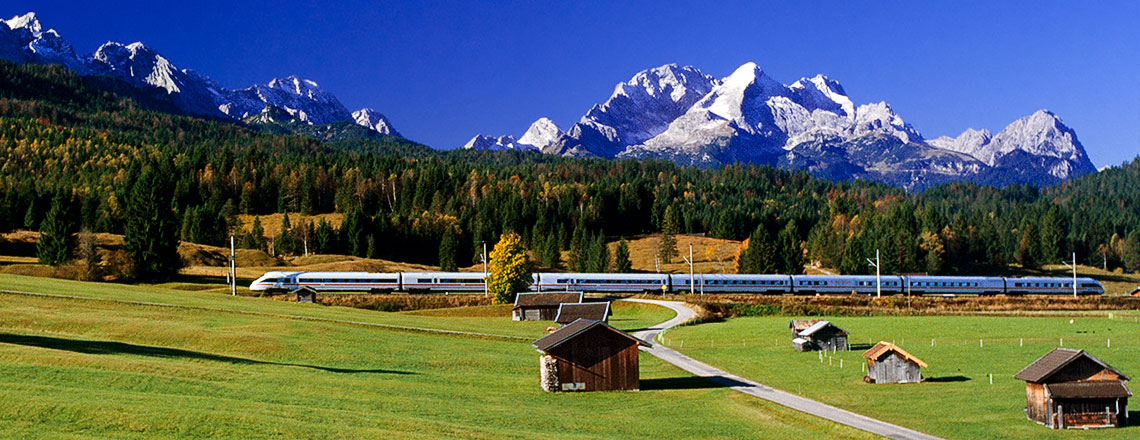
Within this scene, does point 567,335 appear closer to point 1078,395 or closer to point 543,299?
point 1078,395

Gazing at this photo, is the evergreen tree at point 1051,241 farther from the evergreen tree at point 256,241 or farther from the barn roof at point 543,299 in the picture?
the evergreen tree at point 256,241

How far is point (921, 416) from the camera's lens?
124ft

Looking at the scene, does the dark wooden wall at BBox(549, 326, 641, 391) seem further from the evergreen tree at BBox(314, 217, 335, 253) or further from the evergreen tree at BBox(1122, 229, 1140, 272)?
the evergreen tree at BBox(1122, 229, 1140, 272)

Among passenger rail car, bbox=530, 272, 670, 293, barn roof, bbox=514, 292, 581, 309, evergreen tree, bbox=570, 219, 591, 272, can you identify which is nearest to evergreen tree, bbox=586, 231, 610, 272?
evergreen tree, bbox=570, 219, 591, 272

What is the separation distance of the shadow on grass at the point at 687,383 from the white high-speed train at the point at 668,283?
53.3m

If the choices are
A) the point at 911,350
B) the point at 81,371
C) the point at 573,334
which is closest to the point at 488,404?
the point at 573,334

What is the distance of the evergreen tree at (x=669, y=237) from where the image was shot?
16382 centimetres

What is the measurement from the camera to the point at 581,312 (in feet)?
237

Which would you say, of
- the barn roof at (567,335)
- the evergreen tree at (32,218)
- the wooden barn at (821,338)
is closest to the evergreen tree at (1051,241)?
the wooden barn at (821,338)

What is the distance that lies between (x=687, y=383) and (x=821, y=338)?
16646mm

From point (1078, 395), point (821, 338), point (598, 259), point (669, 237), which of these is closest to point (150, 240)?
point (598, 259)

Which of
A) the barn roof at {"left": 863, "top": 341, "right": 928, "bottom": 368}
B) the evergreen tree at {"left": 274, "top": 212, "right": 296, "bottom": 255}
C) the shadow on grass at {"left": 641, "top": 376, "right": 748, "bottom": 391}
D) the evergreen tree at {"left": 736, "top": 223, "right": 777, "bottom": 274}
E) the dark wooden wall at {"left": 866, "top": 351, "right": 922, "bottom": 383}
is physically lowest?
the shadow on grass at {"left": 641, "top": 376, "right": 748, "bottom": 391}

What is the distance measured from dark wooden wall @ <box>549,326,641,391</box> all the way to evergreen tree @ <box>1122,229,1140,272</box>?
17106cm

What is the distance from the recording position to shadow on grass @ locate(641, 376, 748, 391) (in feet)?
152
